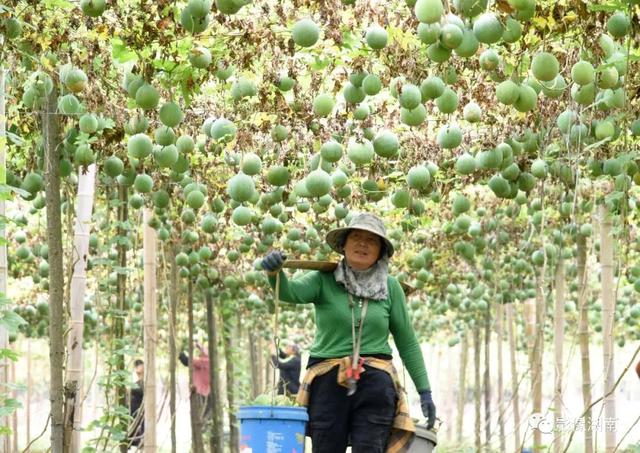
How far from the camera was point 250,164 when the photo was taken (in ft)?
16.4

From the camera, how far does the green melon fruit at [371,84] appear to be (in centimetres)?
436

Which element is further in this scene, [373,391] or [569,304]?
[569,304]

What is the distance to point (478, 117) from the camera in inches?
183

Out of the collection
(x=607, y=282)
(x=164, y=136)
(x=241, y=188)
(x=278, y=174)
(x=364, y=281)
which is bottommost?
(x=364, y=281)

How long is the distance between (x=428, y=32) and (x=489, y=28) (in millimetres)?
224

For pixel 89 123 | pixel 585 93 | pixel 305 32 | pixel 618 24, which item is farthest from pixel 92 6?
pixel 585 93

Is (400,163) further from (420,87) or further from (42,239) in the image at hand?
(42,239)

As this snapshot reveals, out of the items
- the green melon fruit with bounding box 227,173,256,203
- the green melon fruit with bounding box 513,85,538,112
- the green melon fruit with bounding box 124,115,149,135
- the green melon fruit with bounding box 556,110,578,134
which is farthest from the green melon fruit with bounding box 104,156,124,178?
the green melon fruit with bounding box 513,85,538,112

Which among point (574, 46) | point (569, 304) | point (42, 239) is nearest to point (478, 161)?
point (574, 46)

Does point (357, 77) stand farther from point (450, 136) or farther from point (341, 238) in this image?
point (341, 238)

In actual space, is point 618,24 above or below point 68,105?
below

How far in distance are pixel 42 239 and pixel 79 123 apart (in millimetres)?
4259

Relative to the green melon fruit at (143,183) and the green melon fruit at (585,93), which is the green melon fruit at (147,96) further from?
the green melon fruit at (143,183)

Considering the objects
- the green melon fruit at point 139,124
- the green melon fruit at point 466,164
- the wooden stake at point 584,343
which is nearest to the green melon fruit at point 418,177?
the green melon fruit at point 466,164
